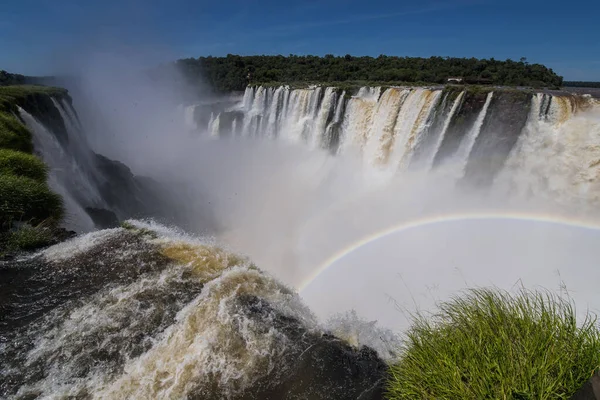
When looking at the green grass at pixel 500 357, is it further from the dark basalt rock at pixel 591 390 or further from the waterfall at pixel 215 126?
the waterfall at pixel 215 126

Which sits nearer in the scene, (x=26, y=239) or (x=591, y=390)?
(x=591, y=390)

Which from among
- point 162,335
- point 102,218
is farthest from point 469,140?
point 102,218

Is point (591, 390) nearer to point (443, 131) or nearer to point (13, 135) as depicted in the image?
point (443, 131)

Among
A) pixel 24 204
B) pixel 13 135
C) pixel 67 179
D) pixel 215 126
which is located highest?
pixel 13 135

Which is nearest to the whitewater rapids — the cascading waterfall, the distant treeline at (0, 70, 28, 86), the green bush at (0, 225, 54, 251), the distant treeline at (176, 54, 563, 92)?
the green bush at (0, 225, 54, 251)

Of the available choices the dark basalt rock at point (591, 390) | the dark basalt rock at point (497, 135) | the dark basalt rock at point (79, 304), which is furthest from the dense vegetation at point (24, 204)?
the dark basalt rock at point (497, 135)

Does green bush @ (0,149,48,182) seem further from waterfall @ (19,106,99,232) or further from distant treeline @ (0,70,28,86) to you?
distant treeline @ (0,70,28,86)
